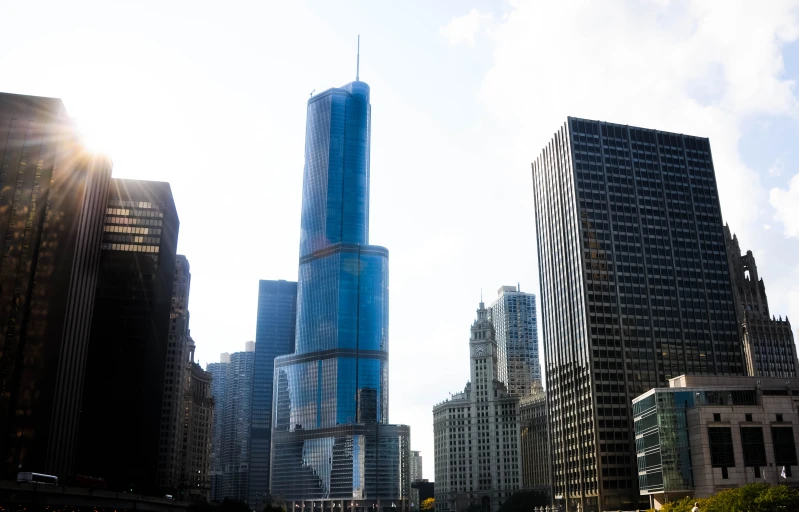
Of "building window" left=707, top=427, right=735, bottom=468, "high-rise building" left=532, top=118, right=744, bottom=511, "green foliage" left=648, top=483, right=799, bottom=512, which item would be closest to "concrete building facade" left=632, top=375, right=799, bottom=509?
"building window" left=707, top=427, right=735, bottom=468

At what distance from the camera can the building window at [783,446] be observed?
132250 mm

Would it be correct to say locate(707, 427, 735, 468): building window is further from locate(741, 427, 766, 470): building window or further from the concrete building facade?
locate(741, 427, 766, 470): building window

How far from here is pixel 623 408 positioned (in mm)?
182375

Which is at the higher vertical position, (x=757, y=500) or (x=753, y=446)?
(x=753, y=446)

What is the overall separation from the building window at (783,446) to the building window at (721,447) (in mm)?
7584

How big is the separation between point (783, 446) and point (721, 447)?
1062 cm

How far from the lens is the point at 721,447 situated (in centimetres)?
13350

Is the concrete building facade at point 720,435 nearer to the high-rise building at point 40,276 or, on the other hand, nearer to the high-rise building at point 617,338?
the high-rise building at point 617,338

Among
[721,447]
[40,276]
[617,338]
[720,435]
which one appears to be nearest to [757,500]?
[721,447]

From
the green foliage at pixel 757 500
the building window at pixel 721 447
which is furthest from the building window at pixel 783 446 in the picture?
the green foliage at pixel 757 500

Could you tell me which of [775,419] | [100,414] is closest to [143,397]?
[100,414]

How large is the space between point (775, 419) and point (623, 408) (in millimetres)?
49783

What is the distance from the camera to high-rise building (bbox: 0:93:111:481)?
448 feet

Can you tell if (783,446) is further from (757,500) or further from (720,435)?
(757,500)
